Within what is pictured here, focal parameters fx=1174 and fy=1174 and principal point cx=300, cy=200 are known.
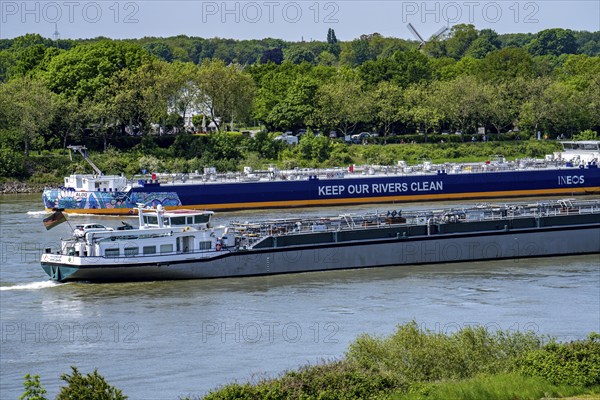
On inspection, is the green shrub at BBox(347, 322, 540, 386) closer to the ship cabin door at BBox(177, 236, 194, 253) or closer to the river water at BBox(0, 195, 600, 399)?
the river water at BBox(0, 195, 600, 399)

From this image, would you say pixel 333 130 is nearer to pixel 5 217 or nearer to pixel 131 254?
pixel 5 217

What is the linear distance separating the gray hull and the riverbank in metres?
39.4

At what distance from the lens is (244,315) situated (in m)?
37.8

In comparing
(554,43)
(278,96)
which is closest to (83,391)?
(278,96)

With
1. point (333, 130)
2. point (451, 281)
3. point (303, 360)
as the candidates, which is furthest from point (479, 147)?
point (303, 360)

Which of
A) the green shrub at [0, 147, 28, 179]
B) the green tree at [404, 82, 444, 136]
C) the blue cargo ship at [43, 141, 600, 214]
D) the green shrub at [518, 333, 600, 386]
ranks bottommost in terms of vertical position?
the green shrub at [518, 333, 600, 386]

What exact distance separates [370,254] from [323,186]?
88.1ft

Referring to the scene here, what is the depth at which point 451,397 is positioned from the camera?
82.0 feet

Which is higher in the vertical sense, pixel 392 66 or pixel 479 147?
pixel 392 66

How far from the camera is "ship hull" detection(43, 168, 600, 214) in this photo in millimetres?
69500

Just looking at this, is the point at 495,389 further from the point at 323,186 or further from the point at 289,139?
the point at 289,139

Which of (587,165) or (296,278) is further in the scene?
(587,165)

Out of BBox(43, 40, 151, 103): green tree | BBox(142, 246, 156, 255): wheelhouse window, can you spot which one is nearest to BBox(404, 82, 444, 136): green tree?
BBox(43, 40, 151, 103): green tree

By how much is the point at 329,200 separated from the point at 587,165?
18763 mm
